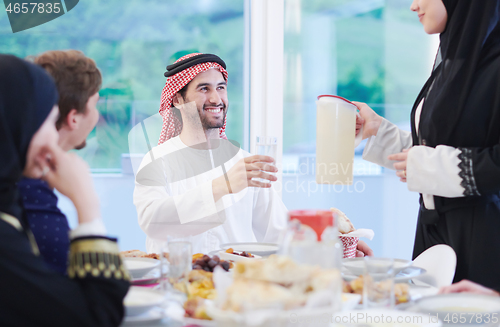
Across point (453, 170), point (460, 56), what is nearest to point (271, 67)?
point (460, 56)

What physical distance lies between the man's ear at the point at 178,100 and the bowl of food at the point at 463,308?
5.88 feet

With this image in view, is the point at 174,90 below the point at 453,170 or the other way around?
the other way around

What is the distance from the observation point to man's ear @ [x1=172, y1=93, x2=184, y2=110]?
8.23 ft

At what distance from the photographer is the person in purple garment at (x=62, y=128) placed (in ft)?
3.56

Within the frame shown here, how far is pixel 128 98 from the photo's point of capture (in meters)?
3.57

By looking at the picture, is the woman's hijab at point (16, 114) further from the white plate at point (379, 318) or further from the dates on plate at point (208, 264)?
the white plate at point (379, 318)

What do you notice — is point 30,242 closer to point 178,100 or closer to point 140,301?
point 140,301

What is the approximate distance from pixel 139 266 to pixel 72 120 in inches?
18.0

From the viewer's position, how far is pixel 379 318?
901 millimetres

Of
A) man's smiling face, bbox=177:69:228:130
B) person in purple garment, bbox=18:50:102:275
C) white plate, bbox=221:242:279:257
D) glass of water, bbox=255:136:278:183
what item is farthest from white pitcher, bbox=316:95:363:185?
man's smiling face, bbox=177:69:228:130

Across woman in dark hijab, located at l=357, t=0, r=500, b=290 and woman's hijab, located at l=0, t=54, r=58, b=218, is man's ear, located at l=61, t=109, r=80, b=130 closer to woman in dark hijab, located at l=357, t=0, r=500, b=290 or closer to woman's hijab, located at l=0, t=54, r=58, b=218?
woman's hijab, located at l=0, t=54, r=58, b=218

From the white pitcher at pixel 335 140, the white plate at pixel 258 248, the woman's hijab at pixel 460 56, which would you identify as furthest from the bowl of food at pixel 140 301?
the woman's hijab at pixel 460 56

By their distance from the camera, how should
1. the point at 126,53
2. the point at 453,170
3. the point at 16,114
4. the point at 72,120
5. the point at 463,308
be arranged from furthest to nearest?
the point at 126,53
the point at 453,170
the point at 72,120
the point at 463,308
the point at 16,114

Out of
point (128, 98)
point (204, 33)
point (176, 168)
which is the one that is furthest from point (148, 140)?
point (204, 33)
